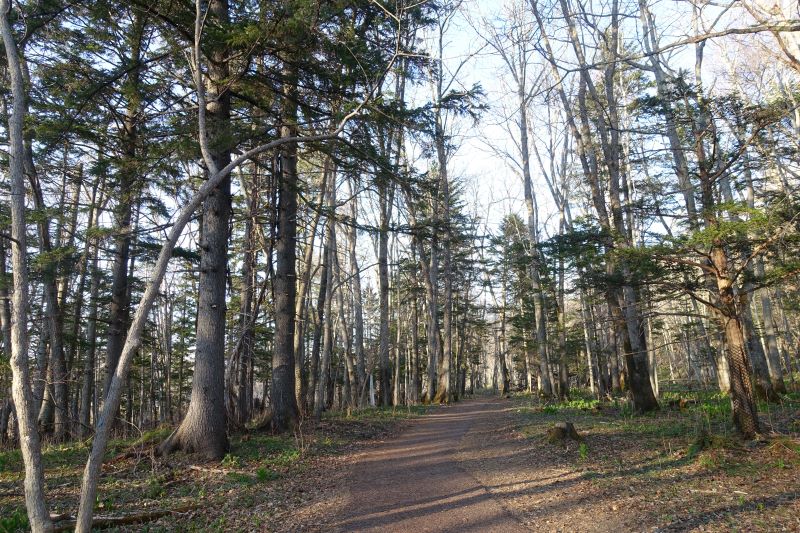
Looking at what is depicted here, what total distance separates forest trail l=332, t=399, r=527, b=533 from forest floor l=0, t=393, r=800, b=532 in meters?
0.03

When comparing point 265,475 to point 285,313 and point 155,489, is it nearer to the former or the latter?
point 155,489

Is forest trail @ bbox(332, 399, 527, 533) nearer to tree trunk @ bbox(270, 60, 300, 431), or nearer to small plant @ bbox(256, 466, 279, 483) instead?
small plant @ bbox(256, 466, 279, 483)

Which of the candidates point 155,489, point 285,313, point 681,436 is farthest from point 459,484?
point 285,313

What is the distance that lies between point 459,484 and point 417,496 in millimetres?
845

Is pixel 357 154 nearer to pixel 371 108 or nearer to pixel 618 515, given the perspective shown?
pixel 371 108

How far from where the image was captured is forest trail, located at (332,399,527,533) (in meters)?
5.38

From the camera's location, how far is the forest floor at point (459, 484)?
17.6 feet

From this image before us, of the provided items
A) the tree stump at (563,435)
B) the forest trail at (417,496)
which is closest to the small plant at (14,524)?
the forest trail at (417,496)

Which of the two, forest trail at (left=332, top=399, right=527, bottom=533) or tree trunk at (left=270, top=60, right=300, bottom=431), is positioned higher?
tree trunk at (left=270, top=60, right=300, bottom=431)

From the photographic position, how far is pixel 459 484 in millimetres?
7035

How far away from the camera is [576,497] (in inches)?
239

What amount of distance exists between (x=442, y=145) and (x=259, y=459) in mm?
6843

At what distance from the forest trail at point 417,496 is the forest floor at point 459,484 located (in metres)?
0.03

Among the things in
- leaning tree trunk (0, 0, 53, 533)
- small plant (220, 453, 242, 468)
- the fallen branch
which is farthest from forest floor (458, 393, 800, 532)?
leaning tree trunk (0, 0, 53, 533)
